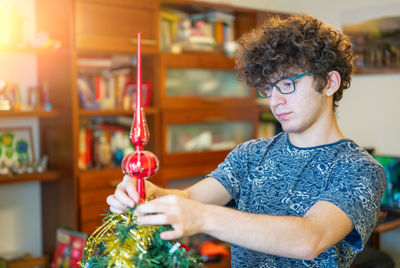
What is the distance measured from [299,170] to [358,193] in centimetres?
24

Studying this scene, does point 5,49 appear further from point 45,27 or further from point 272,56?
point 272,56

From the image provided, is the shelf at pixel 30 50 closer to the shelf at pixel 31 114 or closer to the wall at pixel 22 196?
the wall at pixel 22 196

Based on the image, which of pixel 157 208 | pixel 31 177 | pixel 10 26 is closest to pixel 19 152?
pixel 31 177

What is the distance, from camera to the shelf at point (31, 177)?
263cm

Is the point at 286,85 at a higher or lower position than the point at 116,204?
higher

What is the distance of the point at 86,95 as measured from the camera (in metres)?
2.89

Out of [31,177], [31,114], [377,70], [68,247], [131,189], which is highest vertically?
[377,70]

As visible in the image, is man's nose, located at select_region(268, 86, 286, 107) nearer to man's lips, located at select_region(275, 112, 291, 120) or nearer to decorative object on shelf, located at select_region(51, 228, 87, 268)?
man's lips, located at select_region(275, 112, 291, 120)

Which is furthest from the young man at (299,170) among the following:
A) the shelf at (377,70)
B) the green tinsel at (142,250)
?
the shelf at (377,70)

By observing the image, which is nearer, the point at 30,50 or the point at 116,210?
the point at 116,210

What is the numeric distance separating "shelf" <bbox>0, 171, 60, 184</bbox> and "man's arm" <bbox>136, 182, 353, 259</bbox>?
2000 millimetres

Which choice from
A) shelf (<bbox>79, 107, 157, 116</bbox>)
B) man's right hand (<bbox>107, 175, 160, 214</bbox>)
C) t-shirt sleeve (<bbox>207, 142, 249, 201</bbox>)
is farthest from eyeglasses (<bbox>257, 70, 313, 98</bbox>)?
shelf (<bbox>79, 107, 157, 116</bbox>)

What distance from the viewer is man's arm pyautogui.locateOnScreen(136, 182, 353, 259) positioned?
864 mm

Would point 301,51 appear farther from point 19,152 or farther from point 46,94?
point 19,152
